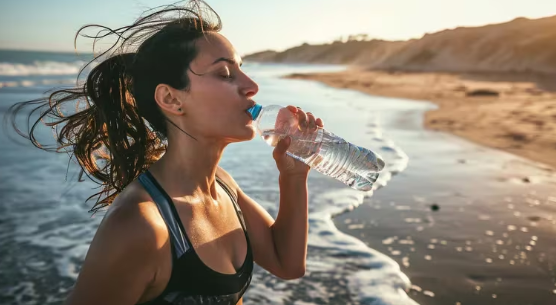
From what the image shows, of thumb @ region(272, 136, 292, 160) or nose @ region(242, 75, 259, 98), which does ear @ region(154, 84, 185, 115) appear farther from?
thumb @ region(272, 136, 292, 160)

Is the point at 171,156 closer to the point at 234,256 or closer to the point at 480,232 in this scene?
the point at 234,256

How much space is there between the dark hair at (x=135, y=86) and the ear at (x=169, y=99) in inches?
1.0

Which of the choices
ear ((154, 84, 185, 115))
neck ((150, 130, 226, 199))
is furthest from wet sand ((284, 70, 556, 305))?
ear ((154, 84, 185, 115))

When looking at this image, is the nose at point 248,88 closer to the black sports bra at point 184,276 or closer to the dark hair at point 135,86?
the dark hair at point 135,86

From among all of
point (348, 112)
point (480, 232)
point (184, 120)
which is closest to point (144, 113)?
point (184, 120)

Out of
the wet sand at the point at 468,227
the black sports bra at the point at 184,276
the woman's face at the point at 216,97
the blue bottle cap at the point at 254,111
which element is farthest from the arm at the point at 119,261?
the wet sand at the point at 468,227

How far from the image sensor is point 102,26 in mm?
2471

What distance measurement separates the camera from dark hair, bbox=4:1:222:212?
87.7 inches

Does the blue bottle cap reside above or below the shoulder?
above

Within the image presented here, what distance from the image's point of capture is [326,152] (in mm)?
3629

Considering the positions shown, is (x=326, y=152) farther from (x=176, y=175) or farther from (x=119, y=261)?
(x=119, y=261)

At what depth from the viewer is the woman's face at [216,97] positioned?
220 cm

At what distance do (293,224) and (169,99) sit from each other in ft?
2.85

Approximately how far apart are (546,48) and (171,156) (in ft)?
179
